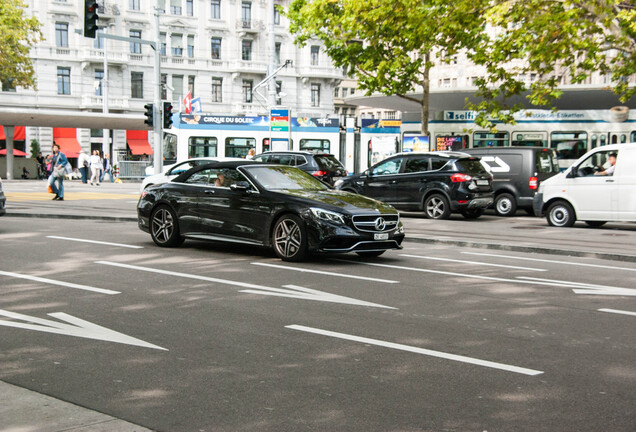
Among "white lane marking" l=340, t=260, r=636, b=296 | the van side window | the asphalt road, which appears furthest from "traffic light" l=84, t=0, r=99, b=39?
"white lane marking" l=340, t=260, r=636, b=296

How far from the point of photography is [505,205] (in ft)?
74.3

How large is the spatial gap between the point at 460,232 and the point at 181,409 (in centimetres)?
1282

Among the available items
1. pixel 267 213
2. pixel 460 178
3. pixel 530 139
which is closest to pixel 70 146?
pixel 530 139

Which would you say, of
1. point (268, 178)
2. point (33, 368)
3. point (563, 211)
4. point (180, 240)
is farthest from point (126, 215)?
point (33, 368)

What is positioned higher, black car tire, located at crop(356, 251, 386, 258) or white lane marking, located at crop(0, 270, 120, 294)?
black car tire, located at crop(356, 251, 386, 258)

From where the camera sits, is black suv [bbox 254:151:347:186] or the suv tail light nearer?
the suv tail light

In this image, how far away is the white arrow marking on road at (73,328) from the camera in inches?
248

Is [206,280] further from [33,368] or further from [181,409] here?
[181,409]

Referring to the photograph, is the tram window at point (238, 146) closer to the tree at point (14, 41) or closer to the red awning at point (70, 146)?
the tree at point (14, 41)

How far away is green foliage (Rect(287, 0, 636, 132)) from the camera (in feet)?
70.9

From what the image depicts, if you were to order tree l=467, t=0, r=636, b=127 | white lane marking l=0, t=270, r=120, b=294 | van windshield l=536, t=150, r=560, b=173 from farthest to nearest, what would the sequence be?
van windshield l=536, t=150, r=560, b=173 < tree l=467, t=0, r=636, b=127 < white lane marking l=0, t=270, r=120, b=294

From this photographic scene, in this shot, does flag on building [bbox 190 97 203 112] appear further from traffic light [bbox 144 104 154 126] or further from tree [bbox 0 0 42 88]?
traffic light [bbox 144 104 154 126]

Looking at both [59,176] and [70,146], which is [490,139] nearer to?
[59,176]

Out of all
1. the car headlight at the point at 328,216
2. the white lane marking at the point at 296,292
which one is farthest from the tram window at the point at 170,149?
the white lane marking at the point at 296,292
